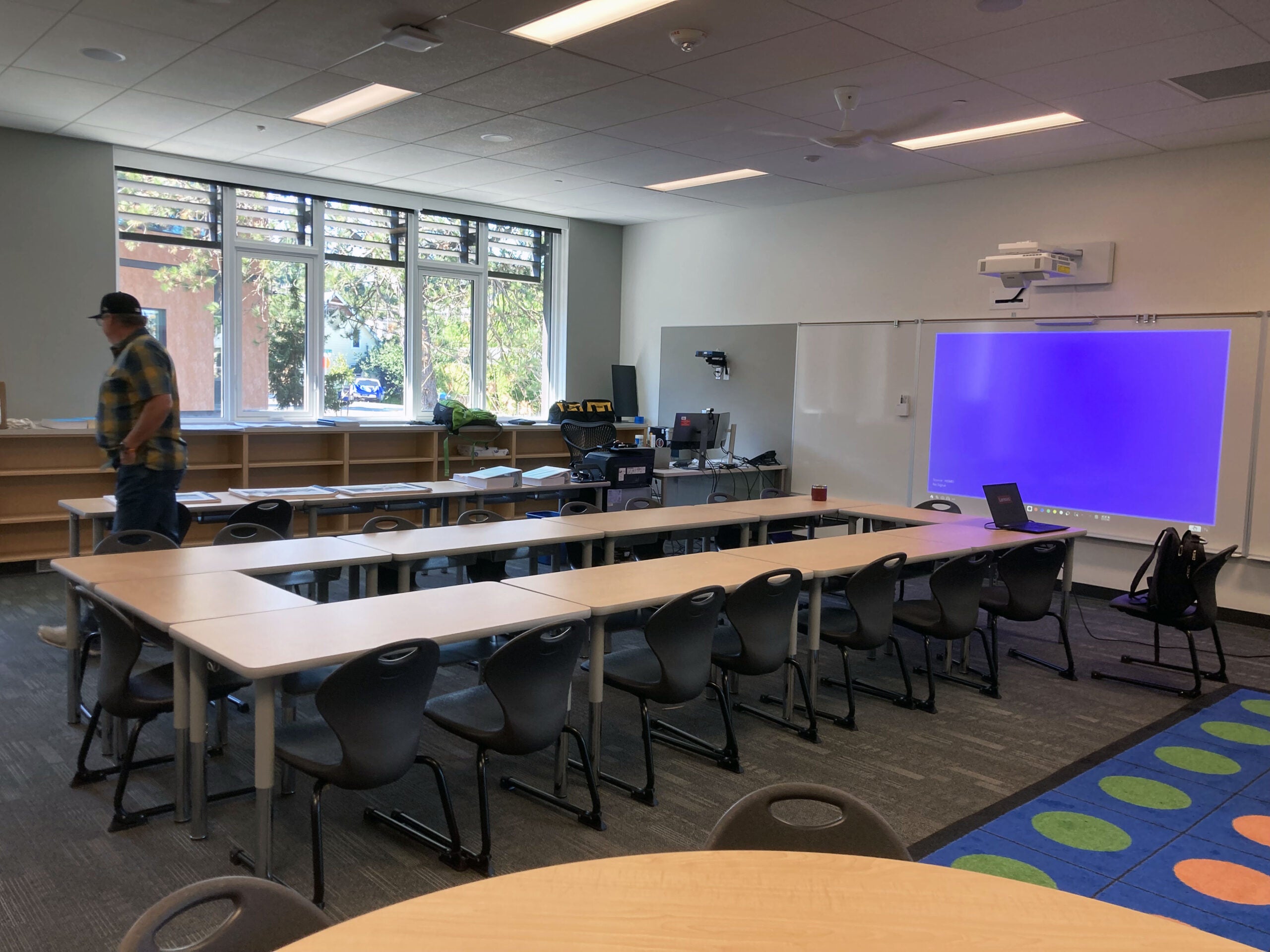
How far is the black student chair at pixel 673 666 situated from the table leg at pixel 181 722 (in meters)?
1.49

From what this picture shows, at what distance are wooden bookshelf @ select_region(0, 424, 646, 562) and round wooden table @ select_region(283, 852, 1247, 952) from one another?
6775mm

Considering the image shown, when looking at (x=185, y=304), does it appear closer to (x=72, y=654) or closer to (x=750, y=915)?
(x=72, y=654)

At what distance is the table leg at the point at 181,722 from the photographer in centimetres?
296

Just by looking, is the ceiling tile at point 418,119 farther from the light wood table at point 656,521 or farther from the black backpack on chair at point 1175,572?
the black backpack on chair at point 1175,572

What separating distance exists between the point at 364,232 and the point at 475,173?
1.57 m

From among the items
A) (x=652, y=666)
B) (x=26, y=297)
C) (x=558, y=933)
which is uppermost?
(x=26, y=297)

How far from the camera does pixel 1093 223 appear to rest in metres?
7.03

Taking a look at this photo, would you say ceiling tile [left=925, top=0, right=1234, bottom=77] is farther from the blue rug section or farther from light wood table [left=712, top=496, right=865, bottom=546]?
the blue rug section

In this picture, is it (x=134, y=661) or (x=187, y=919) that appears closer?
(x=187, y=919)

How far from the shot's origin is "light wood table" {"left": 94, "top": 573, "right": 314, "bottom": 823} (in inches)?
118

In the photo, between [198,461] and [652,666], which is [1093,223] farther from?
[198,461]

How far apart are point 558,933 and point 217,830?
2.31 meters

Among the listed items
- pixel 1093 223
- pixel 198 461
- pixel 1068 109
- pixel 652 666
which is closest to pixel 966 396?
pixel 1093 223

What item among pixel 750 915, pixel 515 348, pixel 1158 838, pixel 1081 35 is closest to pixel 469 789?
pixel 750 915
